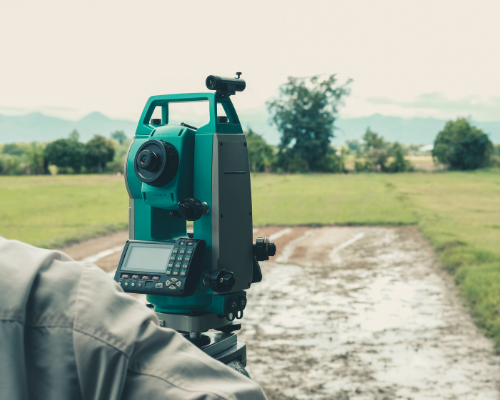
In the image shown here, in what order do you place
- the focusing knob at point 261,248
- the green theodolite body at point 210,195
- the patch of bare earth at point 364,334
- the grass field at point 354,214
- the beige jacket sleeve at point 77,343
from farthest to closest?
the grass field at point 354,214 < the patch of bare earth at point 364,334 < the focusing knob at point 261,248 < the green theodolite body at point 210,195 < the beige jacket sleeve at point 77,343

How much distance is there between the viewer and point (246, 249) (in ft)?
4.66

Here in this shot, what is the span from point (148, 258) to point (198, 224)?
0.48ft

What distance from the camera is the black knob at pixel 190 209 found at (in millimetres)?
1292

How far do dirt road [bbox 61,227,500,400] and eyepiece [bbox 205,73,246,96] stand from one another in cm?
193

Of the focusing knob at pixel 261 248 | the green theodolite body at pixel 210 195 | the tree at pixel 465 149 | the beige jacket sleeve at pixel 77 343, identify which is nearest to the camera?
the beige jacket sleeve at pixel 77 343

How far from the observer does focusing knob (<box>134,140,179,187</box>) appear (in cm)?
130

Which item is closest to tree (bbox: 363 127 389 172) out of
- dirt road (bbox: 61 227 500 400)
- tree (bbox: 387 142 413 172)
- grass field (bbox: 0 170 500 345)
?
tree (bbox: 387 142 413 172)

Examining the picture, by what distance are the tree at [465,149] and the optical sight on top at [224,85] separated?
25.6 m

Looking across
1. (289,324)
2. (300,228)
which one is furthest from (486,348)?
(300,228)

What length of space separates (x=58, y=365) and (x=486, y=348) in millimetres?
3675

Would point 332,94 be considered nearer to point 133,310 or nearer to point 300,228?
point 300,228

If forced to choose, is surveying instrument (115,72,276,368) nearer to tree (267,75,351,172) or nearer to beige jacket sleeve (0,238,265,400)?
beige jacket sleeve (0,238,265,400)

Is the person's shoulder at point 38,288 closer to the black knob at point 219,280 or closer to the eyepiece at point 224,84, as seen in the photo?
the black knob at point 219,280

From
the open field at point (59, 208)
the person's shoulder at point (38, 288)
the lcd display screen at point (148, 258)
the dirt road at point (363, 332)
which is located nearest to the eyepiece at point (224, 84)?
the lcd display screen at point (148, 258)
